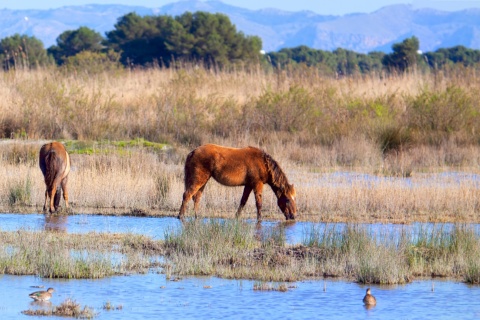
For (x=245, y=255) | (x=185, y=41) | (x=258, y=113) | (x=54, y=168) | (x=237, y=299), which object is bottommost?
(x=237, y=299)

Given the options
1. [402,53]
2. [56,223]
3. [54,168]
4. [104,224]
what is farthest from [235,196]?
[402,53]

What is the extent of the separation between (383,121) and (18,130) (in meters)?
9.91

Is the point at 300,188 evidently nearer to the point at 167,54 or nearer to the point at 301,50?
the point at 167,54

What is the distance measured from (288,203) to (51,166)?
4010 mm

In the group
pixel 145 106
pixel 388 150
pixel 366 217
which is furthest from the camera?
pixel 145 106

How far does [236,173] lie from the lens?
15.6m

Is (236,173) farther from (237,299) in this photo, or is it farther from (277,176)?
(237,299)

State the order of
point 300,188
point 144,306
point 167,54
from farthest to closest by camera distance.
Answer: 1. point 167,54
2. point 300,188
3. point 144,306

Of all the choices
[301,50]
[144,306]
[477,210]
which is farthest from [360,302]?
[301,50]

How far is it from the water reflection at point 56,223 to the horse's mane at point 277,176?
348 cm

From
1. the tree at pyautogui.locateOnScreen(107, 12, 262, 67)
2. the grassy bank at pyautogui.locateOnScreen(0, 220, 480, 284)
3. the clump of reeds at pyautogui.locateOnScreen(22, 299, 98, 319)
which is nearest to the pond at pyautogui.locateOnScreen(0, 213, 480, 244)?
the grassy bank at pyautogui.locateOnScreen(0, 220, 480, 284)

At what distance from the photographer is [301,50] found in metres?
74.8

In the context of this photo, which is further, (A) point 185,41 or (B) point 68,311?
(A) point 185,41

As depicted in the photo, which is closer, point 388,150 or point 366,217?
point 366,217
